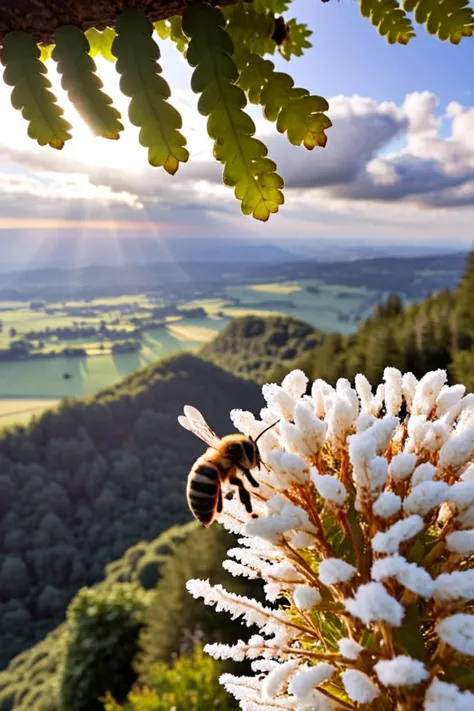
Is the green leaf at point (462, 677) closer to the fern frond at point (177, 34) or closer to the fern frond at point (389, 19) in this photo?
the fern frond at point (389, 19)

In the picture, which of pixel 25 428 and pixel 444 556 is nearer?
pixel 444 556

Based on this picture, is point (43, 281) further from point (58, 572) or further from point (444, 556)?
point (444, 556)

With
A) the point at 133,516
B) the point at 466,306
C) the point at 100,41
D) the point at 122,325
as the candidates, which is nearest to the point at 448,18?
the point at 100,41

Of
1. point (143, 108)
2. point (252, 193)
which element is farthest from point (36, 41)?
point (252, 193)

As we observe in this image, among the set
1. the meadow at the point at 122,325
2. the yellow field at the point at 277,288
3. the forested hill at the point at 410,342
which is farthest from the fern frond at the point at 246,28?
the yellow field at the point at 277,288

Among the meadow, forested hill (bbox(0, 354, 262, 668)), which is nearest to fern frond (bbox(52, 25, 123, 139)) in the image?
forested hill (bbox(0, 354, 262, 668))

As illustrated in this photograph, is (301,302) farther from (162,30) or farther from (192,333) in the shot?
(162,30)
